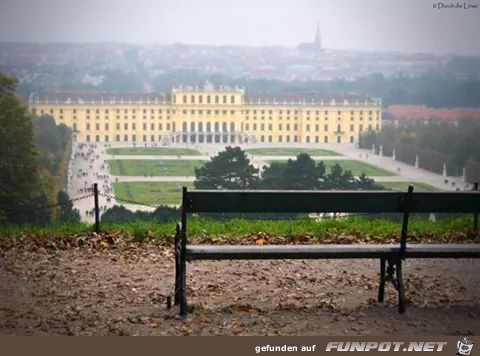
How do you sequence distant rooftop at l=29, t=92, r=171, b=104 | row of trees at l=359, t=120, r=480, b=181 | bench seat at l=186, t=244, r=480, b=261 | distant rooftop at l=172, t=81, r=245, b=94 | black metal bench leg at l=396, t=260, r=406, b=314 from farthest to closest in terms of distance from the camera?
distant rooftop at l=172, t=81, r=245, b=94
distant rooftop at l=29, t=92, r=171, b=104
row of trees at l=359, t=120, r=480, b=181
black metal bench leg at l=396, t=260, r=406, b=314
bench seat at l=186, t=244, r=480, b=261

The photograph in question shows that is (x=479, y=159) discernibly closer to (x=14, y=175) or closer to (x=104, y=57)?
(x=104, y=57)

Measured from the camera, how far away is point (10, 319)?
521 centimetres

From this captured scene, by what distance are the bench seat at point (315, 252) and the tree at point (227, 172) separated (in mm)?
6183

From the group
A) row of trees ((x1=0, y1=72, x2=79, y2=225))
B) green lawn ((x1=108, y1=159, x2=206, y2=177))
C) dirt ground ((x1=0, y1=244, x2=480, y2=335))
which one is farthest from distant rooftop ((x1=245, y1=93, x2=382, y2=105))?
dirt ground ((x1=0, y1=244, x2=480, y2=335))

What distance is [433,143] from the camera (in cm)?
1202

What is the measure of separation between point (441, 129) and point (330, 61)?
208cm

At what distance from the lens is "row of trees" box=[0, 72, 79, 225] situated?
10969 millimetres

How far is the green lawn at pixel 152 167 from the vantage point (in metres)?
12.1

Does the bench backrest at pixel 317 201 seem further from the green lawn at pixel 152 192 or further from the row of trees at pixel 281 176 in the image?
the green lawn at pixel 152 192

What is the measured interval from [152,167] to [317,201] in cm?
737

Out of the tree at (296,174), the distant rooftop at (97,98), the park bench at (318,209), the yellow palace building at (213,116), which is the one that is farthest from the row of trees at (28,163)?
the park bench at (318,209)

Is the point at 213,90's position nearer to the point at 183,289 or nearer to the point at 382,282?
the point at 382,282

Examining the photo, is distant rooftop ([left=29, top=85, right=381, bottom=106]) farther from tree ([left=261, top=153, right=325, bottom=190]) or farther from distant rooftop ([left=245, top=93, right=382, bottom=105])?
tree ([left=261, top=153, right=325, bottom=190])

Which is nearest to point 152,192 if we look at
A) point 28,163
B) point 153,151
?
point 153,151
